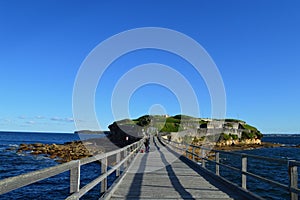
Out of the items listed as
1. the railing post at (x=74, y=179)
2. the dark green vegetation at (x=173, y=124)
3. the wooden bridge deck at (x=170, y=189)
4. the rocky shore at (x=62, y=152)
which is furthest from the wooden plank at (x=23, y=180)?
the dark green vegetation at (x=173, y=124)

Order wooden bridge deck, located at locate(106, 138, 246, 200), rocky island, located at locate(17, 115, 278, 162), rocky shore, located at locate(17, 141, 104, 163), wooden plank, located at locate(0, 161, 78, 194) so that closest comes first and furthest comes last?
wooden plank, located at locate(0, 161, 78, 194) → wooden bridge deck, located at locate(106, 138, 246, 200) → rocky shore, located at locate(17, 141, 104, 163) → rocky island, located at locate(17, 115, 278, 162)

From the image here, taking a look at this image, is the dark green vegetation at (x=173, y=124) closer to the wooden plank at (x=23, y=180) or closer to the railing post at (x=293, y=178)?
the railing post at (x=293, y=178)

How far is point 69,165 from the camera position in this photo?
4035 millimetres

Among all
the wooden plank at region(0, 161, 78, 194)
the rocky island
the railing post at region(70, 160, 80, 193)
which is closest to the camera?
the wooden plank at region(0, 161, 78, 194)

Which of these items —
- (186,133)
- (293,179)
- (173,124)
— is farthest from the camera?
(173,124)

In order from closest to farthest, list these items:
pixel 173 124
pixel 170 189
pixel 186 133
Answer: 1. pixel 170 189
2. pixel 186 133
3. pixel 173 124

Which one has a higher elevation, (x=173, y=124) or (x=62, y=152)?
(x=173, y=124)

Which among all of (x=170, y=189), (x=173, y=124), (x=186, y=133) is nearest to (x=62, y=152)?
(x=186, y=133)

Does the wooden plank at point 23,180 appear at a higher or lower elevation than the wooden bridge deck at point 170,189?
higher

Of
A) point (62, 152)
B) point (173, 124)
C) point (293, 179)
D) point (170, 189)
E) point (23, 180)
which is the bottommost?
point (62, 152)

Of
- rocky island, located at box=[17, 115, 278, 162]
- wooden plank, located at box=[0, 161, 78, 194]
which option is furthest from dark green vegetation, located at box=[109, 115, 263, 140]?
wooden plank, located at box=[0, 161, 78, 194]

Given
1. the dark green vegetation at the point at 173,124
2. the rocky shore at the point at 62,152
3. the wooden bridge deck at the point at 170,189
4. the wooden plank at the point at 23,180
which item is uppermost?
the dark green vegetation at the point at 173,124

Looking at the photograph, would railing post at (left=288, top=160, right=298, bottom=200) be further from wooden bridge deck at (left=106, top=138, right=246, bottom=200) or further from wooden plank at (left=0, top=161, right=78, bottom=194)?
wooden plank at (left=0, top=161, right=78, bottom=194)

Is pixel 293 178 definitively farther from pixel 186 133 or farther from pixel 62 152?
pixel 186 133
